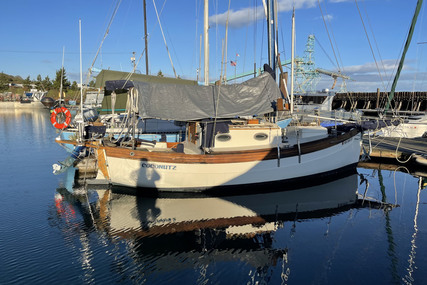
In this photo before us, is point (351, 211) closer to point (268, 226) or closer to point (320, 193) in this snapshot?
point (320, 193)

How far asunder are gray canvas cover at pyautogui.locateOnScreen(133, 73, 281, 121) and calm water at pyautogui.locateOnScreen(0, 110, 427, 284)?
3.80 metres

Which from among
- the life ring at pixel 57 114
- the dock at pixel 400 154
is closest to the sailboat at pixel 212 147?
the life ring at pixel 57 114

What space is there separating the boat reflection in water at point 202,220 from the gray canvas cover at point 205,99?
3757mm

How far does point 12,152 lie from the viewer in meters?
23.6

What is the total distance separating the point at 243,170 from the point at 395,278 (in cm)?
684

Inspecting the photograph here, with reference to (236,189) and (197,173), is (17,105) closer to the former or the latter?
(197,173)

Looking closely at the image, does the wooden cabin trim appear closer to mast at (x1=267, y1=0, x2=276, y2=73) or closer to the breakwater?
mast at (x1=267, y1=0, x2=276, y2=73)

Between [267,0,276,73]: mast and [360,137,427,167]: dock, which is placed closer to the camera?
[267,0,276,73]: mast

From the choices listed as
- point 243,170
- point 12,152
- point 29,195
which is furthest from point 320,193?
point 12,152

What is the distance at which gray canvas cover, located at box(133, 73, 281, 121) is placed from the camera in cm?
1241

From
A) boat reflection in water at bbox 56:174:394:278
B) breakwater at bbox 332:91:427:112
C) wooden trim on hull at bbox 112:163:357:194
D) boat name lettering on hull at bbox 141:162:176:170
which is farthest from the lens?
breakwater at bbox 332:91:427:112

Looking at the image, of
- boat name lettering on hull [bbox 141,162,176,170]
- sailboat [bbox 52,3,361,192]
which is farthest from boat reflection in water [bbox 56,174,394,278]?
boat name lettering on hull [bbox 141,162,176,170]

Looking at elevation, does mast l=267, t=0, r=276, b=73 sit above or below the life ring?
above

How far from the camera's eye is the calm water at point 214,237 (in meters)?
7.13
